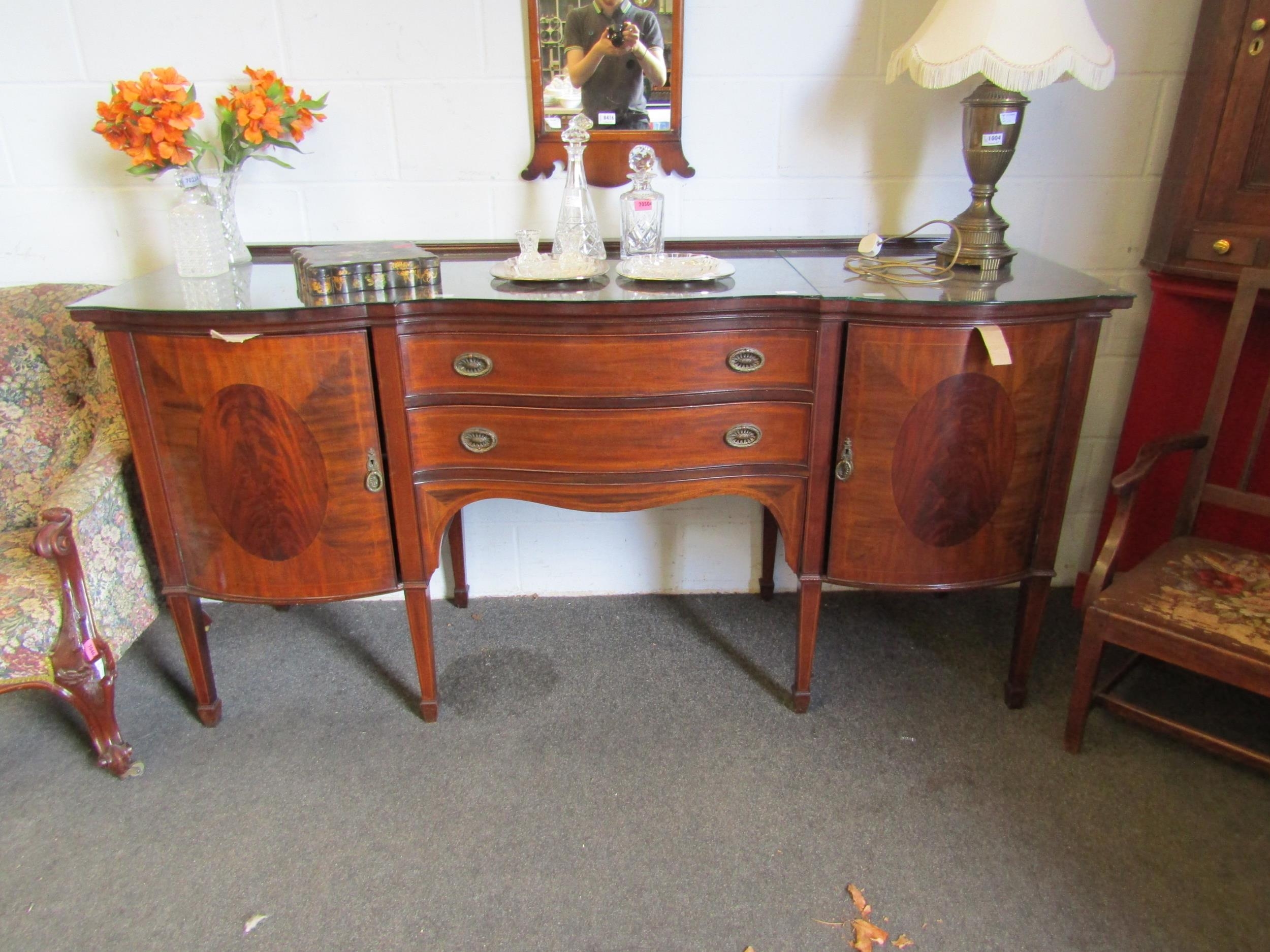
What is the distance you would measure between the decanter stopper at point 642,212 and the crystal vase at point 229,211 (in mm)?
862

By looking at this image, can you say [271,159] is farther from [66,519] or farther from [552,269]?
[66,519]

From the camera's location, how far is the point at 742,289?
158 centimetres

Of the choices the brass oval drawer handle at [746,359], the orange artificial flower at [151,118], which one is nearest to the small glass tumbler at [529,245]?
the brass oval drawer handle at [746,359]

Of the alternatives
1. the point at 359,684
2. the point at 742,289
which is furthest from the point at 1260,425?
the point at 359,684

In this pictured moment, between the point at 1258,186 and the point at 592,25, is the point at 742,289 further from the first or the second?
the point at 1258,186

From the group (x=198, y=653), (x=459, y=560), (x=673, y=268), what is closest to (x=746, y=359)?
(x=673, y=268)

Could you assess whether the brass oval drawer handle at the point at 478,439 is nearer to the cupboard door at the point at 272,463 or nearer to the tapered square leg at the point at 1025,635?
the cupboard door at the point at 272,463

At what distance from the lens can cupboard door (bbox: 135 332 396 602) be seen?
1.52 metres

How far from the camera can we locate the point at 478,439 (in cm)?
161

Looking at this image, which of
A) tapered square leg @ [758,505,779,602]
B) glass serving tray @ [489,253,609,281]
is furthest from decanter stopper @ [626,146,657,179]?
tapered square leg @ [758,505,779,602]

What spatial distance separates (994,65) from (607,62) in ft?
2.68

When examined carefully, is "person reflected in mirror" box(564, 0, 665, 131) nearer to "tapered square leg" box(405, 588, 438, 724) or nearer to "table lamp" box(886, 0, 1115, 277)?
"table lamp" box(886, 0, 1115, 277)

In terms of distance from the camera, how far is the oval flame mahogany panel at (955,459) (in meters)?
1.58

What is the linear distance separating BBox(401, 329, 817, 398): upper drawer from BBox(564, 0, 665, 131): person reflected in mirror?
0.69 meters
